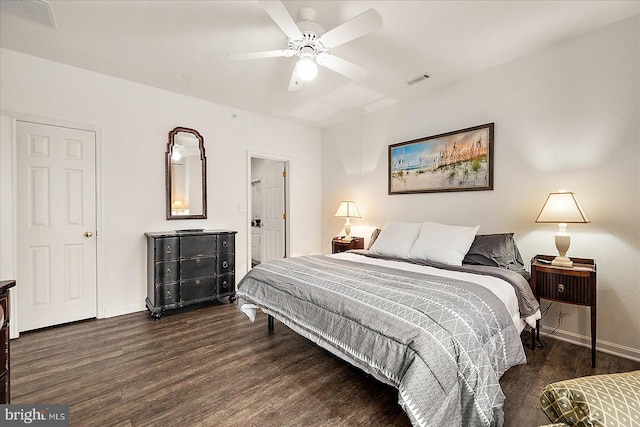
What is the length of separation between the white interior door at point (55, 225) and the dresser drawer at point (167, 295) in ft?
2.34

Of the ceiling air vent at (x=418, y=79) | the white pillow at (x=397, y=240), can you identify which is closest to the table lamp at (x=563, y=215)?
the white pillow at (x=397, y=240)

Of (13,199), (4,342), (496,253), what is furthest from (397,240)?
(13,199)

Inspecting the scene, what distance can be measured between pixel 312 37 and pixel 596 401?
2472 mm

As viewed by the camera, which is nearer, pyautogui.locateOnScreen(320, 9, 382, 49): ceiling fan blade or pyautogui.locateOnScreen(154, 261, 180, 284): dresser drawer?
pyautogui.locateOnScreen(320, 9, 382, 49): ceiling fan blade

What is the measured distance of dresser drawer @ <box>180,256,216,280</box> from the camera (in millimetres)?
3404

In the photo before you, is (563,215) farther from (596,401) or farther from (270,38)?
(270,38)

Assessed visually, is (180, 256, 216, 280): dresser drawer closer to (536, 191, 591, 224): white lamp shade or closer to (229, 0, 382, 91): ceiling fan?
(229, 0, 382, 91): ceiling fan

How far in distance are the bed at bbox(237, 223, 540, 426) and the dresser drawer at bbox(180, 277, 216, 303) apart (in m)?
1.08

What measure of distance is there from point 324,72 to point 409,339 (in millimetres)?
2822

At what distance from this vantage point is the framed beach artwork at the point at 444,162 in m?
3.23

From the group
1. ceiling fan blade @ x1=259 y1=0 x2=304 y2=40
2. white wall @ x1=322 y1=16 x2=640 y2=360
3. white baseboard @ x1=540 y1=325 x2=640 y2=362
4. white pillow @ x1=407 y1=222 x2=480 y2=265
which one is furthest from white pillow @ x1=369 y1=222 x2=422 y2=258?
ceiling fan blade @ x1=259 y1=0 x2=304 y2=40

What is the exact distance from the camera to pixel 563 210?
93.9 inches

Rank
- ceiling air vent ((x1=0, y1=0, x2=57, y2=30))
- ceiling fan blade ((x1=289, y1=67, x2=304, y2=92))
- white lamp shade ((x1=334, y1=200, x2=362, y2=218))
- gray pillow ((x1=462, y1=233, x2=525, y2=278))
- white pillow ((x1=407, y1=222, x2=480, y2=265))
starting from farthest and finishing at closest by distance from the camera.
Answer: white lamp shade ((x1=334, y1=200, x2=362, y2=218)) < white pillow ((x1=407, y1=222, x2=480, y2=265)) < gray pillow ((x1=462, y1=233, x2=525, y2=278)) < ceiling fan blade ((x1=289, y1=67, x2=304, y2=92)) < ceiling air vent ((x1=0, y1=0, x2=57, y2=30))

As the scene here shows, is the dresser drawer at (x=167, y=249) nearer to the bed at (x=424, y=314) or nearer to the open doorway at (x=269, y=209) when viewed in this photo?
the bed at (x=424, y=314)
